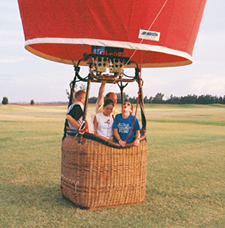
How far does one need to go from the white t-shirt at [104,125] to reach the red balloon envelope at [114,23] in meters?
0.99

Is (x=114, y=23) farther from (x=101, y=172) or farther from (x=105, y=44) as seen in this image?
(x=101, y=172)

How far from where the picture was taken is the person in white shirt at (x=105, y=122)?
4.94 meters

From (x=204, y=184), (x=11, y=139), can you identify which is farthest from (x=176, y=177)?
(x=11, y=139)

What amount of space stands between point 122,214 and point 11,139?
8383 mm

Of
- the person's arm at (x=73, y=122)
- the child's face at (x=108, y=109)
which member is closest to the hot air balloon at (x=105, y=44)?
the person's arm at (x=73, y=122)

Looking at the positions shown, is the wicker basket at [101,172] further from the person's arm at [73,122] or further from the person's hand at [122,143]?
the person's arm at [73,122]

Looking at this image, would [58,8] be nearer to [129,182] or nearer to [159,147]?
[129,182]

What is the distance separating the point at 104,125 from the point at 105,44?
45.4 inches

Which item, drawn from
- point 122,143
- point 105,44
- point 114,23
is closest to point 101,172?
point 122,143

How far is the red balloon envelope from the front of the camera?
181 inches

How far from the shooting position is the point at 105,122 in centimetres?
496

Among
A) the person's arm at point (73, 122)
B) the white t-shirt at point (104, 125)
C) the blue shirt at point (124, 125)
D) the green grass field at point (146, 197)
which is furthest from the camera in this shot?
the white t-shirt at point (104, 125)

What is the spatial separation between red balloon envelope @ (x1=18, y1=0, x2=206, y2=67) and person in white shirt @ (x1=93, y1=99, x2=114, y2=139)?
0.82 meters

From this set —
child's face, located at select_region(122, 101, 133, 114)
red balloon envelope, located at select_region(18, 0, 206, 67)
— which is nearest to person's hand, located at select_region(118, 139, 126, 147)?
child's face, located at select_region(122, 101, 133, 114)
